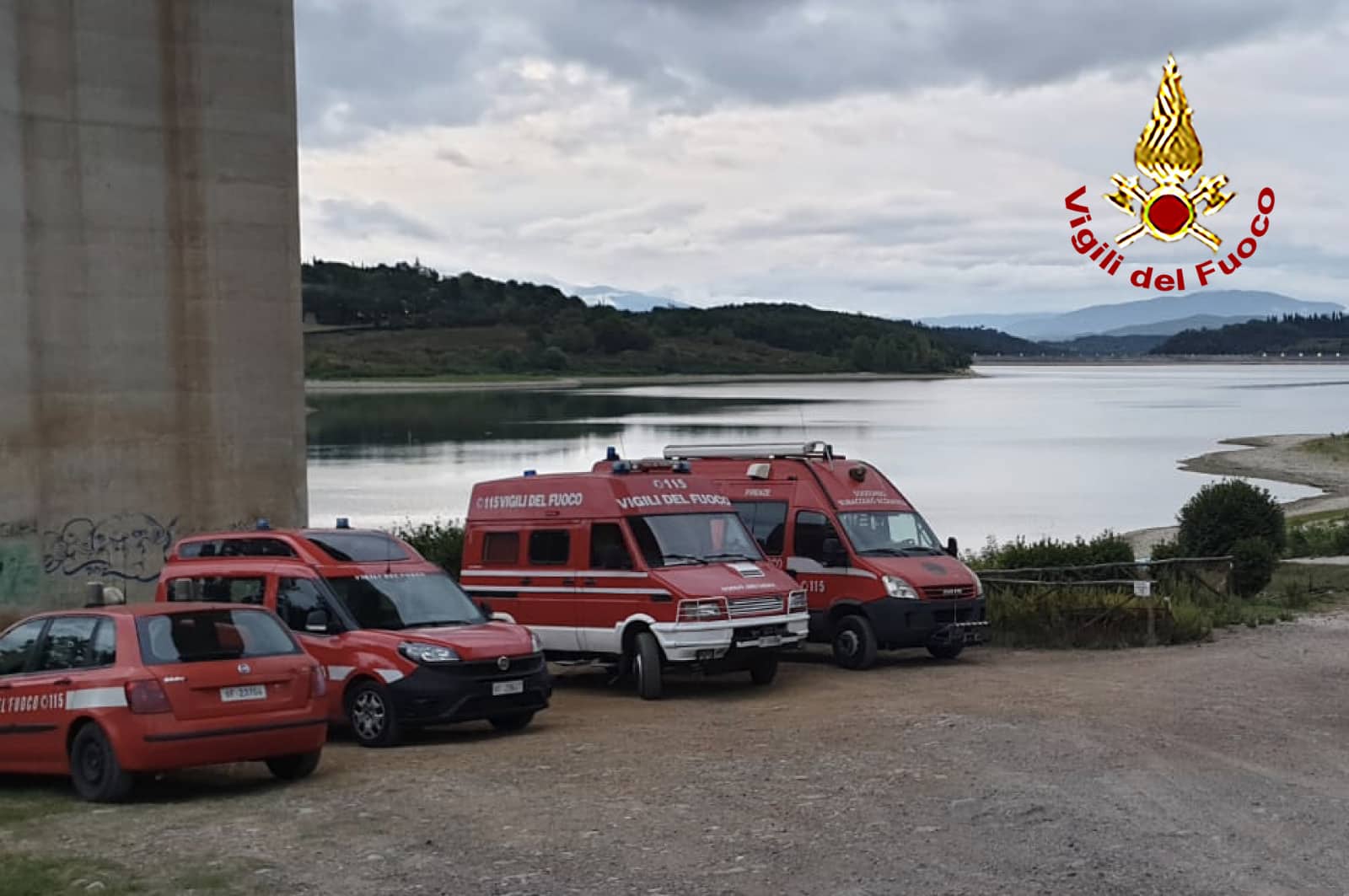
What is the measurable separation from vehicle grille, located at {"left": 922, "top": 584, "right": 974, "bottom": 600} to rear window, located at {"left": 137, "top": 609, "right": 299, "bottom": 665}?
29.2 ft

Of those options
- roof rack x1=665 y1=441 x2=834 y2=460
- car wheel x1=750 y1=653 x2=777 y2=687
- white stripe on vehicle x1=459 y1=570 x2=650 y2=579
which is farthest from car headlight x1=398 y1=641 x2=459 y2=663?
roof rack x1=665 y1=441 x2=834 y2=460

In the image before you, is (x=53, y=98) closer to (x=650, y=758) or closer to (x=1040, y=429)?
(x=650, y=758)

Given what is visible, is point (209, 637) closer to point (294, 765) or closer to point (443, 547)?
point (294, 765)

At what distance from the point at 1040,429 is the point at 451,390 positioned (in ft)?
211

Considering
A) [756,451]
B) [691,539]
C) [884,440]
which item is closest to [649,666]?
[691,539]

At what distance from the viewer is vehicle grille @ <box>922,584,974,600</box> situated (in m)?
19.3

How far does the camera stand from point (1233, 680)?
1678 cm

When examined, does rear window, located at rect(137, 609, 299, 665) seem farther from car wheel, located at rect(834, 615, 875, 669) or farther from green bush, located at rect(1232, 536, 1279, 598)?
green bush, located at rect(1232, 536, 1279, 598)

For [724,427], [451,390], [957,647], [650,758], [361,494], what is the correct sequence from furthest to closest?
[451,390] < [724,427] < [361,494] < [957,647] < [650,758]

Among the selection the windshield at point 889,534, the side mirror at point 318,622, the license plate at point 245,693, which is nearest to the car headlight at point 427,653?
the side mirror at point 318,622

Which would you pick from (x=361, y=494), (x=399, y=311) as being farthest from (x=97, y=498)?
(x=399, y=311)

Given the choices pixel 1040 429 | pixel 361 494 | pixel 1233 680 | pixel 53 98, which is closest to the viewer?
pixel 1233 680

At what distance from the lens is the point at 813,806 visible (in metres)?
10.6

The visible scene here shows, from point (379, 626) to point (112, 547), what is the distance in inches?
376
